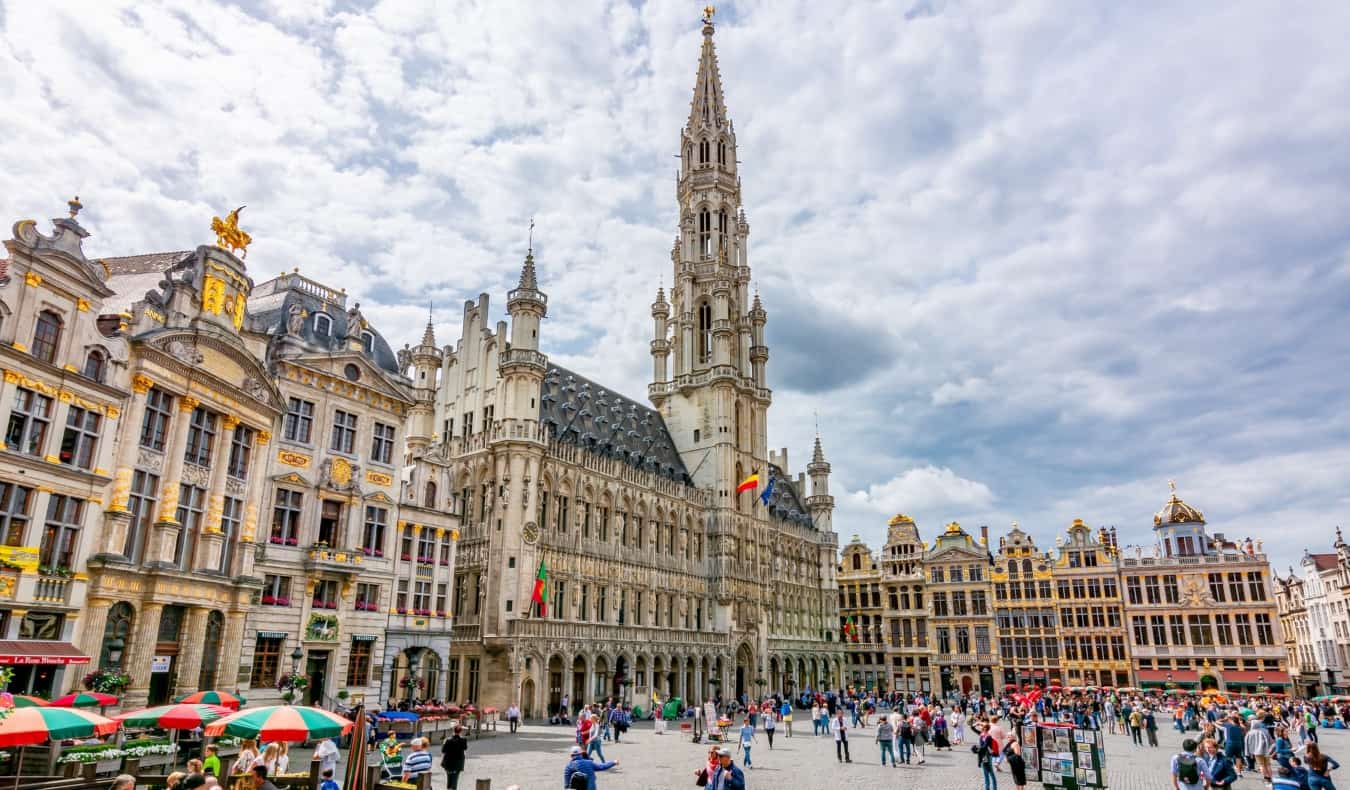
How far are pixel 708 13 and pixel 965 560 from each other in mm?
63296

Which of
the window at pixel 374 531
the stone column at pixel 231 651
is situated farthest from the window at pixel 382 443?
the stone column at pixel 231 651

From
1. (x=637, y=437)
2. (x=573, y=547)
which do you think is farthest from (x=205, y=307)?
(x=637, y=437)

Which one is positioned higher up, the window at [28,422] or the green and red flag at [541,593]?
the window at [28,422]

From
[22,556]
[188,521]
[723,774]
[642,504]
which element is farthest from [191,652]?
[642,504]

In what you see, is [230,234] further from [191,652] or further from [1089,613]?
[1089,613]

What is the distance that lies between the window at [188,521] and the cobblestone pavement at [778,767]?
11.0 m

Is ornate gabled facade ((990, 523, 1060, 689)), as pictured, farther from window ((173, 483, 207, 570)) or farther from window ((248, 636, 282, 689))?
window ((173, 483, 207, 570))

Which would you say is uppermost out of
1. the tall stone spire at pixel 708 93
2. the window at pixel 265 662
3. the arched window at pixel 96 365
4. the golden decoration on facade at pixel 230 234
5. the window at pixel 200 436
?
the tall stone spire at pixel 708 93

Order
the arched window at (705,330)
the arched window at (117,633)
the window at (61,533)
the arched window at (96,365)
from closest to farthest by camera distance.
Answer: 1. the window at (61,533)
2. the arched window at (96,365)
3. the arched window at (117,633)
4. the arched window at (705,330)

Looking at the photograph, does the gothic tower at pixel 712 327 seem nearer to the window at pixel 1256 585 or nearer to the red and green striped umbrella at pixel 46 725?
the window at pixel 1256 585

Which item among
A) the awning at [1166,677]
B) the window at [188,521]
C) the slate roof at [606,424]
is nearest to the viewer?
the window at [188,521]

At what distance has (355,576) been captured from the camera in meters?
34.8

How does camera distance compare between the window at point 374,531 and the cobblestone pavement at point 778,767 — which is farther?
the window at point 374,531

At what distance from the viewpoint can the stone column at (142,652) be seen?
2616cm
